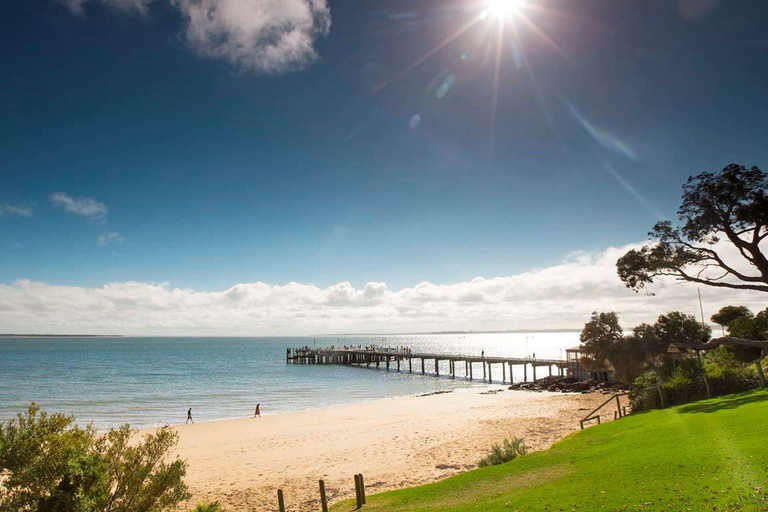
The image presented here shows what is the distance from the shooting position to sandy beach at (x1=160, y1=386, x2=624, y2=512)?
16.1 metres

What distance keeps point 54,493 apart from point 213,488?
1136cm

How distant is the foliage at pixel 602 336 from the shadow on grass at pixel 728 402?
1331cm

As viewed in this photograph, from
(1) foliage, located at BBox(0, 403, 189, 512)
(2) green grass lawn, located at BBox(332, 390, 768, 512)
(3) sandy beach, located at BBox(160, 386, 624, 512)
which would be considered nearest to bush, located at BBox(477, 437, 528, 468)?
(2) green grass lawn, located at BBox(332, 390, 768, 512)

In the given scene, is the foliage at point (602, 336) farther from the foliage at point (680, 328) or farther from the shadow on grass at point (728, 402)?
the shadow on grass at point (728, 402)

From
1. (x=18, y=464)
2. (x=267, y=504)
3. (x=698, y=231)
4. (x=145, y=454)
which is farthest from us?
(x=698, y=231)

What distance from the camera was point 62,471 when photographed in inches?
259

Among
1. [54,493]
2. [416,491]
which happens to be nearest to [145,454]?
[54,493]

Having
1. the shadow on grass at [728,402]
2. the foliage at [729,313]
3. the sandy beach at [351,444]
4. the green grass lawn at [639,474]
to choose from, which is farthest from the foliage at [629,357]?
the foliage at [729,313]

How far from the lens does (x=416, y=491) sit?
12227 millimetres

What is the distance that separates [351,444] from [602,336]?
19.4 metres

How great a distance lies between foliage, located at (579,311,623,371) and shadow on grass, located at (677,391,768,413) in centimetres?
1331

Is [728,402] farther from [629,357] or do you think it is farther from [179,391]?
[179,391]

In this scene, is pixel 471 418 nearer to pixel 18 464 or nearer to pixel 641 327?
pixel 641 327

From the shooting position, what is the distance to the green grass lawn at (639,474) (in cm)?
763
